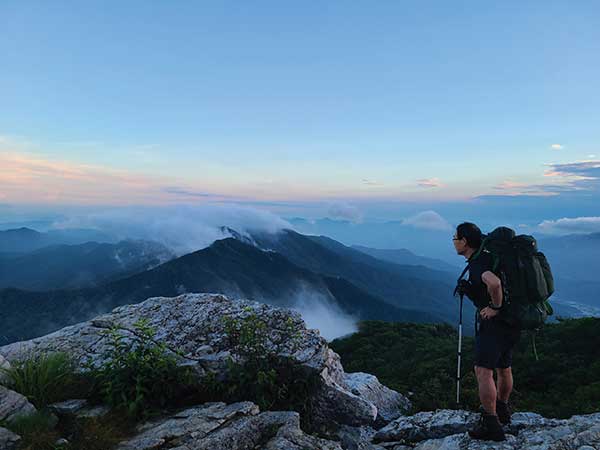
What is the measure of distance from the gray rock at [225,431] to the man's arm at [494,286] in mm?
3456

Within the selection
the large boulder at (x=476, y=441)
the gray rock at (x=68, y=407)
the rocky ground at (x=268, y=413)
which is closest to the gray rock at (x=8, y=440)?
the rocky ground at (x=268, y=413)

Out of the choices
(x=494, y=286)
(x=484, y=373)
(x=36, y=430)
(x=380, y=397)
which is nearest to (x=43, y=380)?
(x=36, y=430)

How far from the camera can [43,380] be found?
5895 mm

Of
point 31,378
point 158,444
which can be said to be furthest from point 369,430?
point 31,378

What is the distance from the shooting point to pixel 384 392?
10570 mm

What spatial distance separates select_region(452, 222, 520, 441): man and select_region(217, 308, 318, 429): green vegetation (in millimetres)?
3031

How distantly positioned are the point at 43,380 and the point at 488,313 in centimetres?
748

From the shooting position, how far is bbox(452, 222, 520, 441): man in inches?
227

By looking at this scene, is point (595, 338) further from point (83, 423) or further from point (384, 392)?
point (83, 423)

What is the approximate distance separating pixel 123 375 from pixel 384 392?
299 inches

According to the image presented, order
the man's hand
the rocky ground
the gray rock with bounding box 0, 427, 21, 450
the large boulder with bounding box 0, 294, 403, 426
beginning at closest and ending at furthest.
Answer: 1. the gray rock with bounding box 0, 427, 21, 450
2. the rocky ground
3. the man's hand
4. the large boulder with bounding box 0, 294, 403, 426

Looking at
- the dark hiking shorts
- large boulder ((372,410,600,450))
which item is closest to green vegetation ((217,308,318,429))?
large boulder ((372,410,600,450))

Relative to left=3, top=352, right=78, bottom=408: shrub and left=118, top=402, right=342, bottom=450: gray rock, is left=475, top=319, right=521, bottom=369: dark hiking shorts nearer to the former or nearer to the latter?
left=118, top=402, right=342, bottom=450: gray rock

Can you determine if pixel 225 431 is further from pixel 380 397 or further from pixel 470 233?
pixel 380 397
